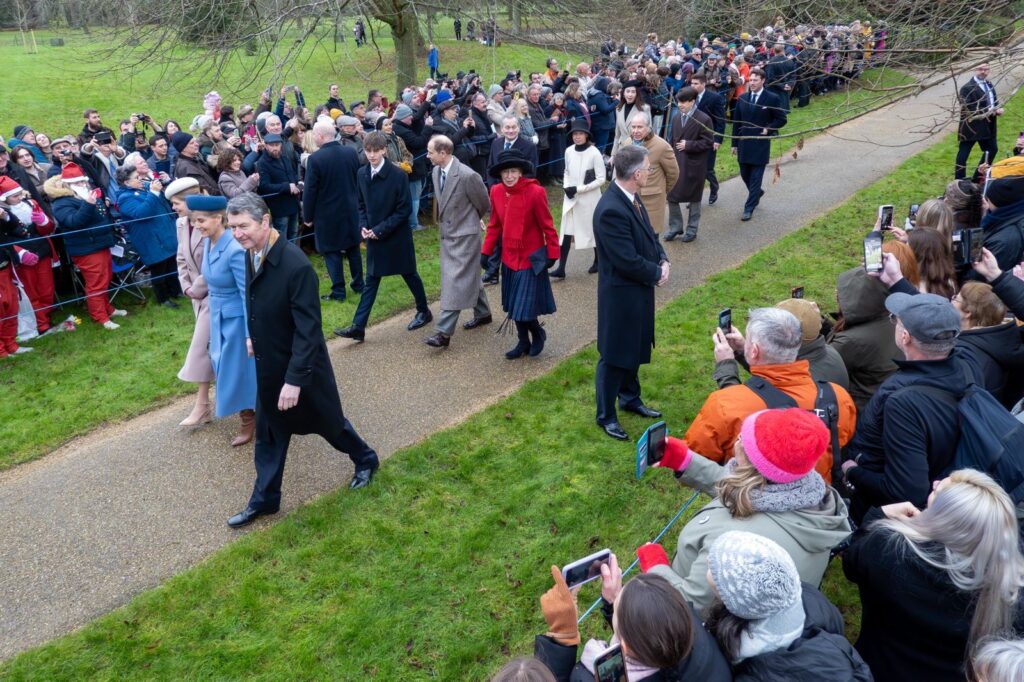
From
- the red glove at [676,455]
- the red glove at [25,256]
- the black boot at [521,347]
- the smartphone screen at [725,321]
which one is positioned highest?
the smartphone screen at [725,321]

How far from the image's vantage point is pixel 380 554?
4543mm

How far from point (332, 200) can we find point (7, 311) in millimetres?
3335

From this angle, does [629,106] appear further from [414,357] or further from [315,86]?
[315,86]

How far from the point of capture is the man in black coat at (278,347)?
441 cm

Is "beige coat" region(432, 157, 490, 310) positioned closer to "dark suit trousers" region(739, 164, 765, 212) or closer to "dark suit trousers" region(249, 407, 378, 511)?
"dark suit trousers" region(249, 407, 378, 511)

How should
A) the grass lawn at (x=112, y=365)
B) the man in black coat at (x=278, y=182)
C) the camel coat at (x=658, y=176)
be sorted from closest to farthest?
the grass lawn at (x=112, y=365) < the camel coat at (x=658, y=176) < the man in black coat at (x=278, y=182)

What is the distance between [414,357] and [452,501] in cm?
233

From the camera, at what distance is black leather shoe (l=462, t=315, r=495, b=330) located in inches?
300

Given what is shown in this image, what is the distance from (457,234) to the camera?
7.08 metres

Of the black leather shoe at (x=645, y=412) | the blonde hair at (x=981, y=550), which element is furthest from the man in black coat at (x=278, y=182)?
the blonde hair at (x=981, y=550)

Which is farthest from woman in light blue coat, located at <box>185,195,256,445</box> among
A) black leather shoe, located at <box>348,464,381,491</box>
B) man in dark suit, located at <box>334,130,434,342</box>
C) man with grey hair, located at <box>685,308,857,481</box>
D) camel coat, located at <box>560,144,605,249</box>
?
camel coat, located at <box>560,144,605,249</box>

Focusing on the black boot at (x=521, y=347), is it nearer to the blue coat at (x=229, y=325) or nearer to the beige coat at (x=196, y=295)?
the blue coat at (x=229, y=325)

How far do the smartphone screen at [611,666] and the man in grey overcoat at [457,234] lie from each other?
5144 millimetres

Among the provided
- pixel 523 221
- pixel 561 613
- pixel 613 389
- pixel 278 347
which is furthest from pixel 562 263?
pixel 561 613
